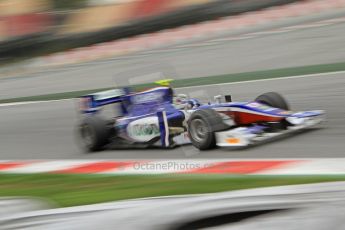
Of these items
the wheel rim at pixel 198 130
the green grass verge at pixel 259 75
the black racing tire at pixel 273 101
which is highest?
the green grass verge at pixel 259 75

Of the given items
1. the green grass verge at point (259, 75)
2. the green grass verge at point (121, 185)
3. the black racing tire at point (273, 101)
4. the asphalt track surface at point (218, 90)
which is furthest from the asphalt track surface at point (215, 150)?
the green grass verge at point (121, 185)

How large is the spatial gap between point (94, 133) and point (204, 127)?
153cm

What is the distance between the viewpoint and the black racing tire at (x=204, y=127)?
6172 millimetres

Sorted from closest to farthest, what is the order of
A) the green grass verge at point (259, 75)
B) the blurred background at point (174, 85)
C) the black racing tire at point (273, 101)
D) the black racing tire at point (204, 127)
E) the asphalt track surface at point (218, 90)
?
1. the blurred background at point (174, 85)
2. the black racing tire at point (204, 127)
3. the asphalt track surface at point (218, 90)
4. the black racing tire at point (273, 101)
5. the green grass verge at point (259, 75)

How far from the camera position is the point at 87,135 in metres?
7.39

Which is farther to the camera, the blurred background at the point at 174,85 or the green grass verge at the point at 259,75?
the green grass verge at the point at 259,75

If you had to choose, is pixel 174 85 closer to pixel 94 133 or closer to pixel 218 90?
pixel 94 133

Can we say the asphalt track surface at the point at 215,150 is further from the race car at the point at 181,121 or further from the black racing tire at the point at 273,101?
the black racing tire at the point at 273,101

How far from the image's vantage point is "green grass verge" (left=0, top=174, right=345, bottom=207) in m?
4.52

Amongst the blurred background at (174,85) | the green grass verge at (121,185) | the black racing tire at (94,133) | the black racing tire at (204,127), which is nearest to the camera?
the blurred background at (174,85)

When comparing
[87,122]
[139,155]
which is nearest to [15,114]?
[87,122]

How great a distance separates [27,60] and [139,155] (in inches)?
578

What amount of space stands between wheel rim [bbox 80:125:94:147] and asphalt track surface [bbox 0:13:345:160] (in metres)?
0.15

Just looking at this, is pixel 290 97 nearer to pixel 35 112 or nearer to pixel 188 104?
pixel 188 104
